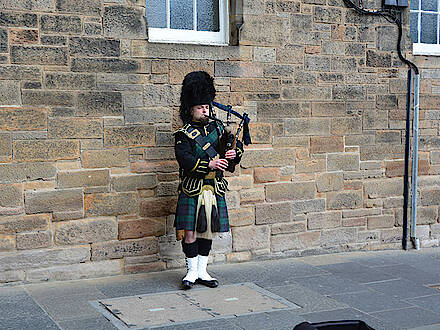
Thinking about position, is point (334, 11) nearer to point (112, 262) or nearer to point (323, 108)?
point (323, 108)

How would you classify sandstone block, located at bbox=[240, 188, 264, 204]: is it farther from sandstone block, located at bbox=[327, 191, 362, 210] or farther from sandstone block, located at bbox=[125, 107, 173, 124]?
sandstone block, located at bbox=[125, 107, 173, 124]

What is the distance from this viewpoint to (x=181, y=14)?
6.84m

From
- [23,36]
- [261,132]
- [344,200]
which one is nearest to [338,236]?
[344,200]

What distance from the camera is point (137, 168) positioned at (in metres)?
6.43

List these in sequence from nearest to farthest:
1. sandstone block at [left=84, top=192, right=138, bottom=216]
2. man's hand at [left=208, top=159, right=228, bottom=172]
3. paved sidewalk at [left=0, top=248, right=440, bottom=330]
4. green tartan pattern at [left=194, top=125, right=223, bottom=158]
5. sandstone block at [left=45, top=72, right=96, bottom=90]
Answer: paved sidewalk at [left=0, top=248, right=440, bottom=330], man's hand at [left=208, top=159, right=228, bottom=172], green tartan pattern at [left=194, top=125, right=223, bottom=158], sandstone block at [left=45, top=72, right=96, bottom=90], sandstone block at [left=84, top=192, right=138, bottom=216]

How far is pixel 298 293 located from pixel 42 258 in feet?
7.69

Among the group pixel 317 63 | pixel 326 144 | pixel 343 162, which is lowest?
pixel 343 162

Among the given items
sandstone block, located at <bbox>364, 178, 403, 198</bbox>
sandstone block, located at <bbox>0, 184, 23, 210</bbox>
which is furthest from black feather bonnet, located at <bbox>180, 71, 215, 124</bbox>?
sandstone block, located at <bbox>364, 178, 403, 198</bbox>

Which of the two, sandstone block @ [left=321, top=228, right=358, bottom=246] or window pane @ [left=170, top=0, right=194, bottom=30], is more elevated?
window pane @ [left=170, top=0, right=194, bottom=30]

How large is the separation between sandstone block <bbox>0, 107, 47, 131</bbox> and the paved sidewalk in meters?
1.43

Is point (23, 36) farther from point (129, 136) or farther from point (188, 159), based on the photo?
point (188, 159)

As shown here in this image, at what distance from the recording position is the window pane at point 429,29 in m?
8.28

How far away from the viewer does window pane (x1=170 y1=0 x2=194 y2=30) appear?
6.80 metres

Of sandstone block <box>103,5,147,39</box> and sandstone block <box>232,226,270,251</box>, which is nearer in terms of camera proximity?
sandstone block <box>103,5,147,39</box>
